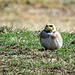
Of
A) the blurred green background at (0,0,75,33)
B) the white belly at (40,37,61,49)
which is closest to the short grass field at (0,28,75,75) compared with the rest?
the white belly at (40,37,61,49)

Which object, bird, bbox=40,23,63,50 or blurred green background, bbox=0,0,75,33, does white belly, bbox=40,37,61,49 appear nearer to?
bird, bbox=40,23,63,50

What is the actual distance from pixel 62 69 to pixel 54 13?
679 inches

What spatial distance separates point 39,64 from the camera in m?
6.89

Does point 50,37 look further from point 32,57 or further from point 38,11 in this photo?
point 38,11

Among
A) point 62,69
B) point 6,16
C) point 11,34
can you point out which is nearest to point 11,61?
point 62,69

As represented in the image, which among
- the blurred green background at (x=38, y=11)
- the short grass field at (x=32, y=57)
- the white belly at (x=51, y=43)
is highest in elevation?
the blurred green background at (x=38, y=11)

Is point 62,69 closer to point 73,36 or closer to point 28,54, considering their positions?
point 28,54

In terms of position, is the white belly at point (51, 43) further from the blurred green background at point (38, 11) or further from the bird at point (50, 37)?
the blurred green background at point (38, 11)

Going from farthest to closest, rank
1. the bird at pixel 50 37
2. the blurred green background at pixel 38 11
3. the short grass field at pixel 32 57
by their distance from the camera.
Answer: the blurred green background at pixel 38 11
the bird at pixel 50 37
the short grass field at pixel 32 57

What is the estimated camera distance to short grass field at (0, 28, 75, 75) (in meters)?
6.52

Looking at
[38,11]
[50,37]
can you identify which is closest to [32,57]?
[50,37]

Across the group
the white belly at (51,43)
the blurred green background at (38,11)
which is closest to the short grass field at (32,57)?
the white belly at (51,43)

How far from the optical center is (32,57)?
7418 mm

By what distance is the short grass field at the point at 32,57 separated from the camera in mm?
6517
